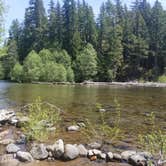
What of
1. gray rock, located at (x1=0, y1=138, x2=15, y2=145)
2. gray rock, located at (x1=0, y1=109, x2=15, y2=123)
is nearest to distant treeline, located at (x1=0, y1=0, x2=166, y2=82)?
gray rock, located at (x1=0, y1=109, x2=15, y2=123)

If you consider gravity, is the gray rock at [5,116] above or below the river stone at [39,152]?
above

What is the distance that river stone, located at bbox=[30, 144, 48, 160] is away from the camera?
472 inches

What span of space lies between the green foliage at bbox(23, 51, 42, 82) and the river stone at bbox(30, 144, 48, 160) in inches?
2572

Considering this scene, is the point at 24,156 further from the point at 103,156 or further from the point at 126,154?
the point at 126,154

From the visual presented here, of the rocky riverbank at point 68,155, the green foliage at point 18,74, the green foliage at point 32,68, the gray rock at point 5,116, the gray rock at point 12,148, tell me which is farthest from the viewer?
the green foliage at point 18,74

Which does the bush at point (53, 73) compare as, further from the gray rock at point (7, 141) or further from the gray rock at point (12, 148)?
the gray rock at point (12, 148)

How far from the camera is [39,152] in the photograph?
12.2 meters

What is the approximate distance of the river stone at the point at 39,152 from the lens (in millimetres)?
11984

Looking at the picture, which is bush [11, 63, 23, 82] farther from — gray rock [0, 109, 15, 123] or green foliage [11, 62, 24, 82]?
gray rock [0, 109, 15, 123]

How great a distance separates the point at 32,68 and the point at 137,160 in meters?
68.0

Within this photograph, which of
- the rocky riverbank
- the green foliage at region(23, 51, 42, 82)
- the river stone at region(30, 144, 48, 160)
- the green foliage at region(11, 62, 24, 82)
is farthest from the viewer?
the green foliage at region(11, 62, 24, 82)

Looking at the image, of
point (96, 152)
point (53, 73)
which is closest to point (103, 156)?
point (96, 152)

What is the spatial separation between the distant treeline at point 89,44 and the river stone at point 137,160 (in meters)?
63.8

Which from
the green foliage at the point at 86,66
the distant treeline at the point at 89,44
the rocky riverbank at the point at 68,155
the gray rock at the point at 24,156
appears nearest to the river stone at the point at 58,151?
the rocky riverbank at the point at 68,155
